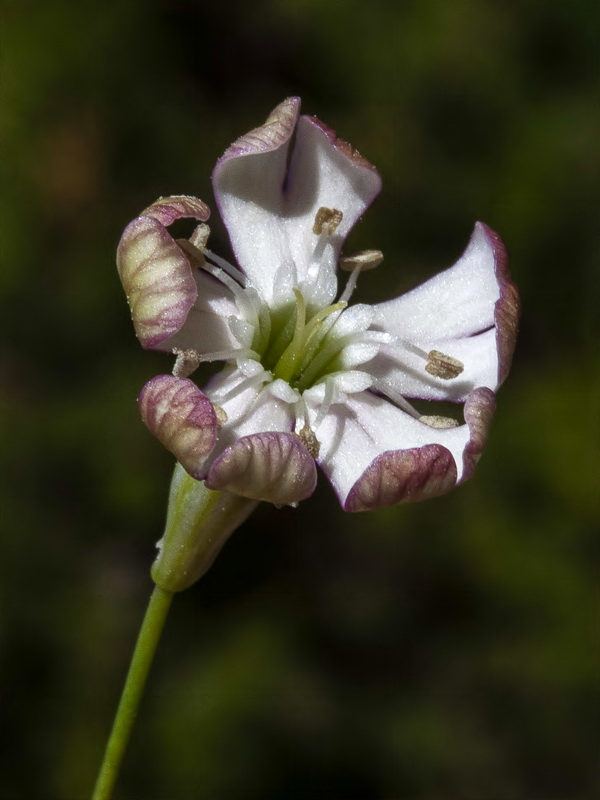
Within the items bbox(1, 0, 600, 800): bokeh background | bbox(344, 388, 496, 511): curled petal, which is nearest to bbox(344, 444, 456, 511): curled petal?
bbox(344, 388, 496, 511): curled petal

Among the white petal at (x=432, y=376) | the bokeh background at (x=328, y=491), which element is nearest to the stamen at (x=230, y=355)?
the white petal at (x=432, y=376)

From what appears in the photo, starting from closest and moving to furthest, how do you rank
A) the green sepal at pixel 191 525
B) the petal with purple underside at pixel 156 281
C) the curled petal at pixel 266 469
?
the curled petal at pixel 266 469
the petal with purple underside at pixel 156 281
the green sepal at pixel 191 525

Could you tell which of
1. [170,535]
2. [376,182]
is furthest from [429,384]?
[170,535]

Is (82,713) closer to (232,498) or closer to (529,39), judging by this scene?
(232,498)

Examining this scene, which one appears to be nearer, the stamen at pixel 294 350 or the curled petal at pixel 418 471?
the curled petal at pixel 418 471

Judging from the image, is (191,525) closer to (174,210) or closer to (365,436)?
(365,436)

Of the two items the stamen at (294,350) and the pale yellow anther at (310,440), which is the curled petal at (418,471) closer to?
the pale yellow anther at (310,440)

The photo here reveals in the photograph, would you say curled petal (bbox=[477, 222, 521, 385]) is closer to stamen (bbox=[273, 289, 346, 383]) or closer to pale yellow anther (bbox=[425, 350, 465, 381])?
pale yellow anther (bbox=[425, 350, 465, 381])
